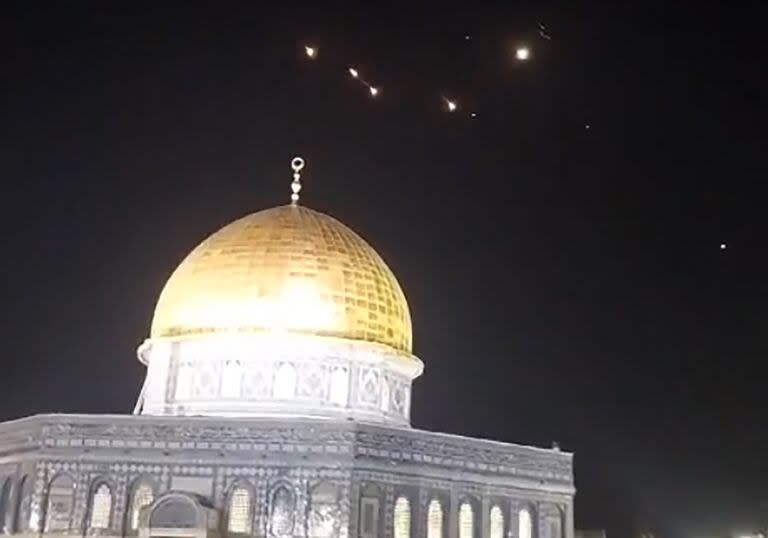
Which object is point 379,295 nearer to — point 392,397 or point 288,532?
point 392,397

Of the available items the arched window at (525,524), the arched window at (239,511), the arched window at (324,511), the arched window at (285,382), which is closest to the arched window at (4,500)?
the arched window at (239,511)

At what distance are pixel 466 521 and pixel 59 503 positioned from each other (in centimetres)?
872

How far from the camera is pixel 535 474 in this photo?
2805 centimetres

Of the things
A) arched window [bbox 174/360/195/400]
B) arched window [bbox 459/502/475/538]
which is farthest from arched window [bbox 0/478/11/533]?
arched window [bbox 459/502/475/538]

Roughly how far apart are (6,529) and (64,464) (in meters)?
1.92

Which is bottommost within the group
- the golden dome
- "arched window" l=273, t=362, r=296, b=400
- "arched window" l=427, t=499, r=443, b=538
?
"arched window" l=427, t=499, r=443, b=538

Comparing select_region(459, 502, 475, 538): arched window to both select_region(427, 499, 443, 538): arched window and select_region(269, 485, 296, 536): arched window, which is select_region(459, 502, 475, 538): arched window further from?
select_region(269, 485, 296, 536): arched window

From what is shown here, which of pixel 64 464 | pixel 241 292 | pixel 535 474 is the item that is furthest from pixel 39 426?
pixel 535 474

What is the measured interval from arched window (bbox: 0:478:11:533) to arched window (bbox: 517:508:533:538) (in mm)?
11292

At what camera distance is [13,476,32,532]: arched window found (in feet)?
82.2

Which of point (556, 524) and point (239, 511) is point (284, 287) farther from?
point (556, 524)

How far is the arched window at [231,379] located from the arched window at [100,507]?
3.80 meters

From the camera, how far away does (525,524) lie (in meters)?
27.6

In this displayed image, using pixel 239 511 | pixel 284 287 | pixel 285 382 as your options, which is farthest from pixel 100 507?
pixel 284 287
